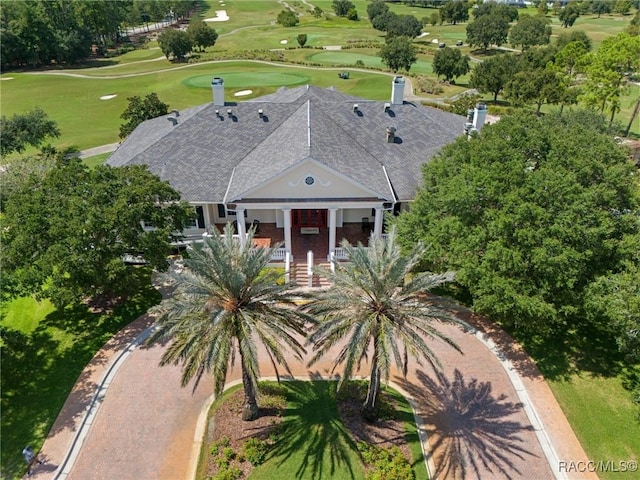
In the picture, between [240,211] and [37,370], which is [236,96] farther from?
[37,370]

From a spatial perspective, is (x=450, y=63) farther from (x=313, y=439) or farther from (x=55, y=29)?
(x=55, y=29)

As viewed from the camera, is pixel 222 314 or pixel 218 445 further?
pixel 218 445

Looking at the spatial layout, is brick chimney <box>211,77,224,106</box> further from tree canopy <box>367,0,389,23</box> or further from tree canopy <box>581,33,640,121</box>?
tree canopy <box>367,0,389,23</box>

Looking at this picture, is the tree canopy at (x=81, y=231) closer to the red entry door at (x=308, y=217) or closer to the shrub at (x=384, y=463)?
the red entry door at (x=308, y=217)

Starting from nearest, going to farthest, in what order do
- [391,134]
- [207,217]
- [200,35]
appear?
1. [207,217]
2. [391,134]
3. [200,35]

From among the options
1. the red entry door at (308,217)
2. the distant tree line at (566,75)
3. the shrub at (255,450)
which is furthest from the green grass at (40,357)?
the distant tree line at (566,75)

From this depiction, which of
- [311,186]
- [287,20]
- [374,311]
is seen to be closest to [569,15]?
[287,20]

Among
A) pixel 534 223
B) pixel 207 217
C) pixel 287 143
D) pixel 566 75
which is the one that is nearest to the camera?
pixel 534 223
